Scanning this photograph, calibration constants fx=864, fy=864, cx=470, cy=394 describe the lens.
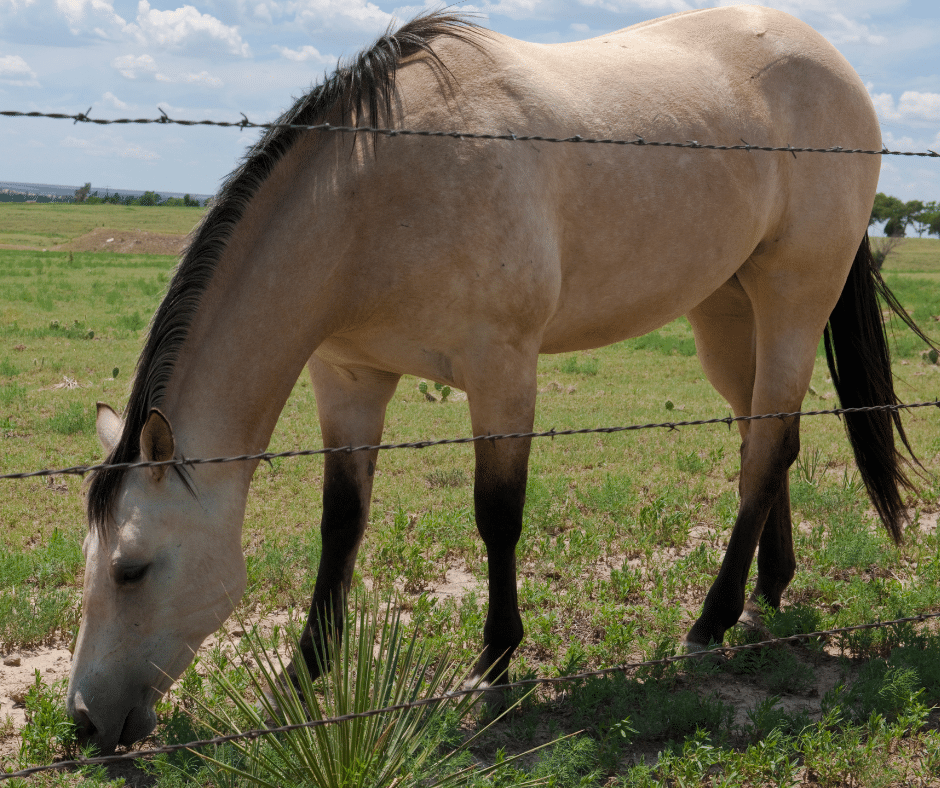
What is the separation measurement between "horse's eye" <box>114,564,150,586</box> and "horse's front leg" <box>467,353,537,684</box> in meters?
1.12

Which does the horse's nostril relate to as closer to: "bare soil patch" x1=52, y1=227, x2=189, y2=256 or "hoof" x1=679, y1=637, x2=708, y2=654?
"hoof" x1=679, y1=637, x2=708, y2=654

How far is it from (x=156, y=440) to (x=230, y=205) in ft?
2.63

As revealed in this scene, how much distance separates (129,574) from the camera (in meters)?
2.41

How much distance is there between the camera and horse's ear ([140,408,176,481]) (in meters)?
2.21

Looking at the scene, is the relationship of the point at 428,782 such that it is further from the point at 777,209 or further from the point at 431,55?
the point at 777,209

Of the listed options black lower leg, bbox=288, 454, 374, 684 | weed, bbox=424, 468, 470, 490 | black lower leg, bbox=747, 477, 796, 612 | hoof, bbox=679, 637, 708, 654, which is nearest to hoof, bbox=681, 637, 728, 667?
hoof, bbox=679, 637, 708, 654

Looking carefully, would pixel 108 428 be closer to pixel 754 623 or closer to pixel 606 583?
pixel 606 583

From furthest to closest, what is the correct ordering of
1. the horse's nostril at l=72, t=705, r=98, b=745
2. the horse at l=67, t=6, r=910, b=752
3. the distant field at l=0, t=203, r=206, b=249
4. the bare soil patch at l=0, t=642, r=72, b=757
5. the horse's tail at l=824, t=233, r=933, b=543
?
the distant field at l=0, t=203, r=206, b=249
the horse's tail at l=824, t=233, r=933, b=543
the bare soil patch at l=0, t=642, r=72, b=757
the horse at l=67, t=6, r=910, b=752
the horse's nostril at l=72, t=705, r=98, b=745

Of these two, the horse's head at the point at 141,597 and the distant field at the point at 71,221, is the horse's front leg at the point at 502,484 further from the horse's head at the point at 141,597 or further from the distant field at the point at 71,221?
the distant field at the point at 71,221

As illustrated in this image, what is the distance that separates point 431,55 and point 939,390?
305 inches

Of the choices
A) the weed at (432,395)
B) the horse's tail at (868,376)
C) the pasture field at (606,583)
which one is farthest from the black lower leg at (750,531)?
the weed at (432,395)

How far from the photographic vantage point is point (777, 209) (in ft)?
12.1

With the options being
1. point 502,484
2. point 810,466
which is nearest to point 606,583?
point 502,484

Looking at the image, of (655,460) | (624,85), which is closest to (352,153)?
(624,85)
